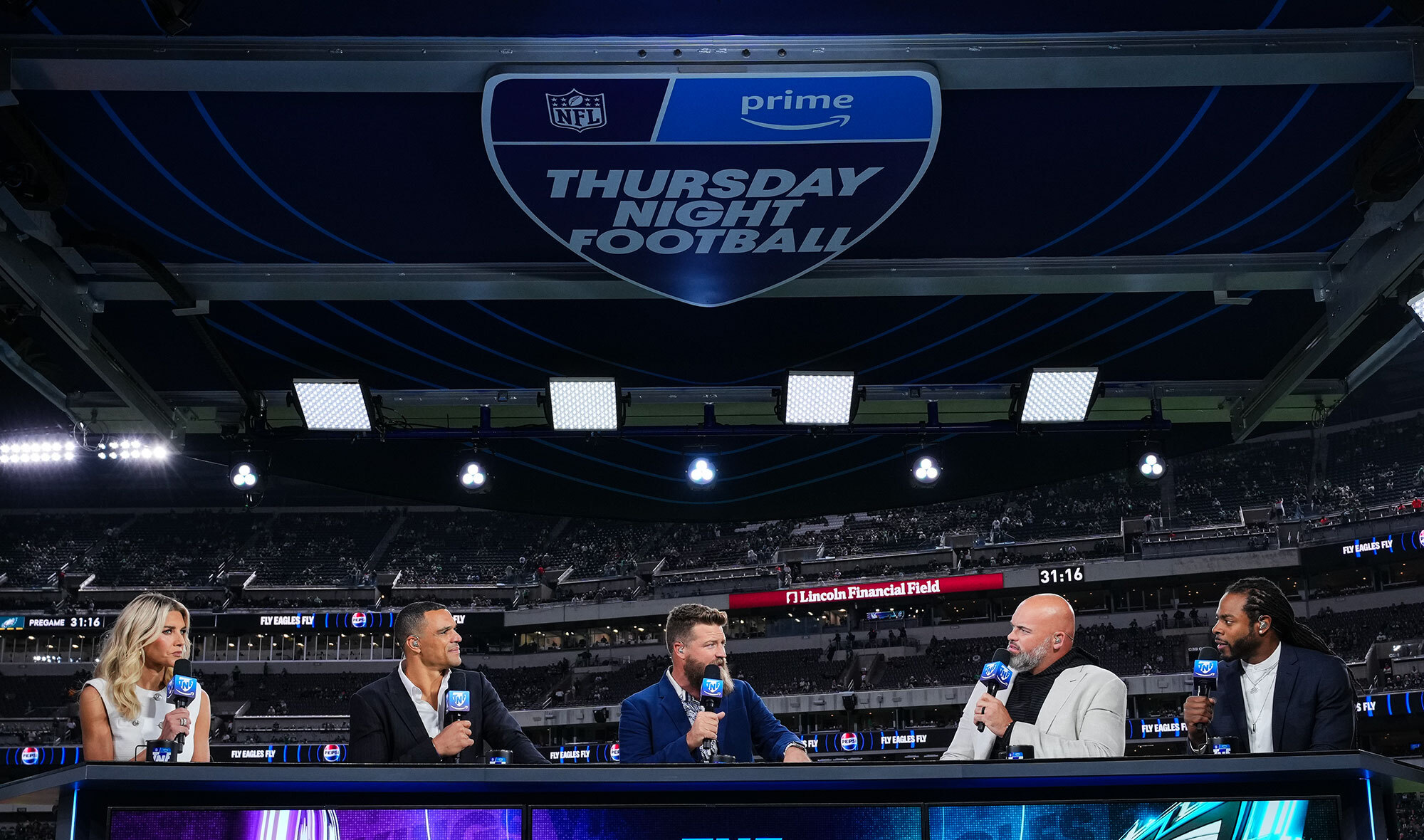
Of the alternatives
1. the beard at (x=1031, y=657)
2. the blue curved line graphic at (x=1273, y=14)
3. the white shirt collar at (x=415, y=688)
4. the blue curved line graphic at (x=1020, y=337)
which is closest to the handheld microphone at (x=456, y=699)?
the white shirt collar at (x=415, y=688)

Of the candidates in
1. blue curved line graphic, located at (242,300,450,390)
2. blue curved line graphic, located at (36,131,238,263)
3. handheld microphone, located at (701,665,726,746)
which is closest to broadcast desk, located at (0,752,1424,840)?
handheld microphone, located at (701,665,726,746)

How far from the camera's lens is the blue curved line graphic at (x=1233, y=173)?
548 cm

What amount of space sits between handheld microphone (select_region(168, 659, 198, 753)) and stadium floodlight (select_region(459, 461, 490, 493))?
462 cm

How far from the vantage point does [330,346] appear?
7836mm

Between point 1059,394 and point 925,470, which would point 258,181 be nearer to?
point 925,470

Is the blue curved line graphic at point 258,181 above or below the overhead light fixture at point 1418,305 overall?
above

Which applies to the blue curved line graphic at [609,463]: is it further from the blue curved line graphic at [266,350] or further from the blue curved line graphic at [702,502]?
the blue curved line graphic at [266,350]

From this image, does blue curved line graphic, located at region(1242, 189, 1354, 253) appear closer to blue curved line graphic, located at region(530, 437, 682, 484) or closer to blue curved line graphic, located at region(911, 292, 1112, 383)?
blue curved line graphic, located at region(911, 292, 1112, 383)

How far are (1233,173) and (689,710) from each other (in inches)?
157

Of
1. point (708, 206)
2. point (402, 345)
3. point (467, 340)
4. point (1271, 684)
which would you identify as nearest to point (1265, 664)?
point (1271, 684)

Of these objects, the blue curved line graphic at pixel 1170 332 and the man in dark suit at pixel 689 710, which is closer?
the man in dark suit at pixel 689 710

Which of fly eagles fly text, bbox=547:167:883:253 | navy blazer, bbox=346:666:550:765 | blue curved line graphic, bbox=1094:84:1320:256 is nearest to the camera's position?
navy blazer, bbox=346:666:550:765

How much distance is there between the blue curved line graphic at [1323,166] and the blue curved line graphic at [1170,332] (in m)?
0.57

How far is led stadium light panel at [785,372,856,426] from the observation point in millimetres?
8086
